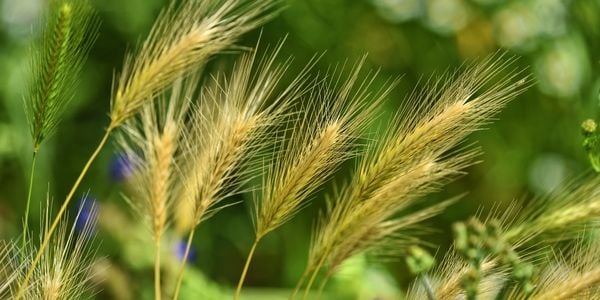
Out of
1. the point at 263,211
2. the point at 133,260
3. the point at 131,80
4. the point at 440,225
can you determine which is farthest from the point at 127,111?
the point at 440,225

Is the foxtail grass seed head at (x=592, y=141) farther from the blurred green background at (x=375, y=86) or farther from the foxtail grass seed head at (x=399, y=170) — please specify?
the blurred green background at (x=375, y=86)

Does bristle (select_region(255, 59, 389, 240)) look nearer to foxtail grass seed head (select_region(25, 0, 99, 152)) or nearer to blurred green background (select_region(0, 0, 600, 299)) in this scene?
foxtail grass seed head (select_region(25, 0, 99, 152))

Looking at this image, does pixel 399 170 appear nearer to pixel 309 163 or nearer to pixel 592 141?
pixel 309 163

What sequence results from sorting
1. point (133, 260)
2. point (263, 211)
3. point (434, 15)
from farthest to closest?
point (434, 15) → point (133, 260) → point (263, 211)

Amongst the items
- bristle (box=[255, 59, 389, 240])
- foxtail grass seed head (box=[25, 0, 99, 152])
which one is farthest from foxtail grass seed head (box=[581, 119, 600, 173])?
foxtail grass seed head (box=[25, 0, 99, 152])

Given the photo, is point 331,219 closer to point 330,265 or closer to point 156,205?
point 330,265

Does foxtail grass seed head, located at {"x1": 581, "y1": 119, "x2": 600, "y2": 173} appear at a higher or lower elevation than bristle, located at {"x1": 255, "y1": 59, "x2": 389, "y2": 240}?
higher

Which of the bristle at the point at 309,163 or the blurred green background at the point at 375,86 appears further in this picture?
the blurred green background at the point at 375,86

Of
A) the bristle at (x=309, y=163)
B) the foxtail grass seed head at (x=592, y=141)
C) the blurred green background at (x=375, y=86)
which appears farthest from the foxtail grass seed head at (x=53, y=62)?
the blurred green background at (x=375, y=86)
